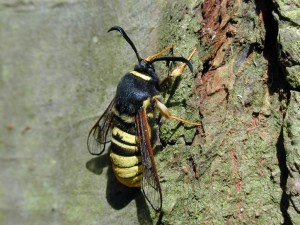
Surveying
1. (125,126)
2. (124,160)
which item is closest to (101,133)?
(125,126)

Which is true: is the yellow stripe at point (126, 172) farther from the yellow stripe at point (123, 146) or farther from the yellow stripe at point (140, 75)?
the yellow stripe at point (140, 75)

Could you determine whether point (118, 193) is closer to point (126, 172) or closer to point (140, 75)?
point (126, 172)

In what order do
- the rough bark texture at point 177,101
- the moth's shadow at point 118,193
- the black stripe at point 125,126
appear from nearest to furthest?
the rough bark texture at point 177,101 → the moth's shadow at point 118,193 → the black stripe at point 125,126

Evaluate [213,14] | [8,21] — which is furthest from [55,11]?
[213,14]

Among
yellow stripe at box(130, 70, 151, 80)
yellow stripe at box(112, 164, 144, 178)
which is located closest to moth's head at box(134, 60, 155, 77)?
yellow stripe at box(130, 70, 151, 80)

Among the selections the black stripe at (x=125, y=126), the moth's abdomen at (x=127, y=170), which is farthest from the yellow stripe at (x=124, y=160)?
the black stripe at (x=125, y=126)

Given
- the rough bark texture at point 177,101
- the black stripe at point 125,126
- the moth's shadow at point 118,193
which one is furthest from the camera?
the black stripe at point 125,126

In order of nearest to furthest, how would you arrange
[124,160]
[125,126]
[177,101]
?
[177,101], [124,160], [125,126]
